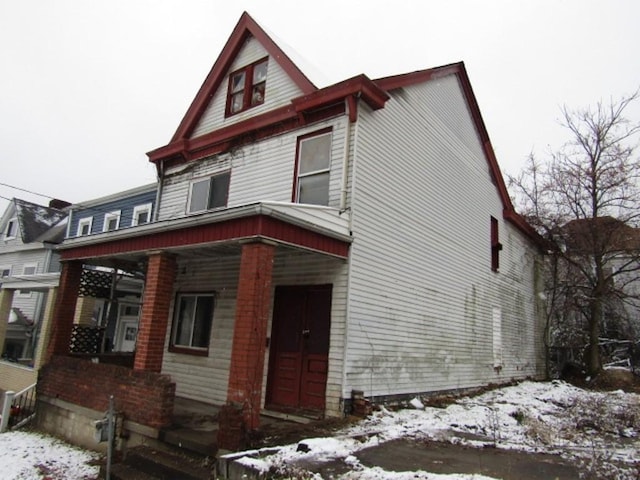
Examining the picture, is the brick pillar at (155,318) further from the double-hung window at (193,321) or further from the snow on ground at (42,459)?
the double-hung window at (193,321)

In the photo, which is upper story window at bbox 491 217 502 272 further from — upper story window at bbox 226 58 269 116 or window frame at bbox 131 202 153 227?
window frame at bbox 131 202 153 227

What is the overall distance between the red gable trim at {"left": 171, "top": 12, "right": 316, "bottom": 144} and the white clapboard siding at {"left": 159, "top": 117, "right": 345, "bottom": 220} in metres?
1.24

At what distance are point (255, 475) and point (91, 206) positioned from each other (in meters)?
18.0

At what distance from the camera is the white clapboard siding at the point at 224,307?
809 cm

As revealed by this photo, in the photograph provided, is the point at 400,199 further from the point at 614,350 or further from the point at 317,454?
the point at 614,350

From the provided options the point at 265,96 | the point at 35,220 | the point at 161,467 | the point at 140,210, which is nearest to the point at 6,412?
the point at 161,467

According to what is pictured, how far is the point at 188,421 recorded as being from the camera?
785 cm

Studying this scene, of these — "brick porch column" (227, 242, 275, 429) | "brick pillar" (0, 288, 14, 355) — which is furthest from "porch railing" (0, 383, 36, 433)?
"brick porch column" (227, 242, 275, 429)

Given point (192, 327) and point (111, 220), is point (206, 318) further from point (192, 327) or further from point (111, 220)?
point (111, 220)

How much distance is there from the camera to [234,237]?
6.89 meters

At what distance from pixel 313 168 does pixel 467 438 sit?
5.65m

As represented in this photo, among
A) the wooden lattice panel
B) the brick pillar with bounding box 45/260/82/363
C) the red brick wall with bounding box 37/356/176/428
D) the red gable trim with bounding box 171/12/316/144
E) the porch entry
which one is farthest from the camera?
the wooden lattice panel

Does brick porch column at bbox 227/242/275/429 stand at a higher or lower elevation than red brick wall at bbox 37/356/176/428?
higher

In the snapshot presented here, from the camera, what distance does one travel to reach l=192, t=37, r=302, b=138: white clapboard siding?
10.6 m
